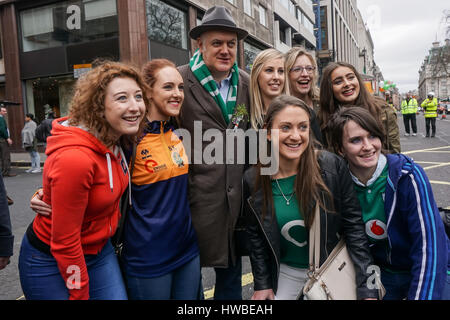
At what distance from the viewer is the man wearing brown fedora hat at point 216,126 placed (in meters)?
2.22

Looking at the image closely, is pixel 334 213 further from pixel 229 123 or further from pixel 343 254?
pixel 229 123

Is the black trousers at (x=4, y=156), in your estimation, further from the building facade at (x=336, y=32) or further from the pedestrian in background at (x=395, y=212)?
the building facade at (x=336, y=32)

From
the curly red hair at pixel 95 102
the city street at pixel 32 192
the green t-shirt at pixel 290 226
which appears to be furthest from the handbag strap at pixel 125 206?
the city street at pixel 32 192

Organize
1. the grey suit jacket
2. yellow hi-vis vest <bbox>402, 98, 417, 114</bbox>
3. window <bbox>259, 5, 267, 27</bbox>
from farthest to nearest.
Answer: window <bbox>259, 5, 267, 27</bbox>
yellow hi-vis vest <bbox>402, 98, 417, 114</bbox>
the grey suit jacket

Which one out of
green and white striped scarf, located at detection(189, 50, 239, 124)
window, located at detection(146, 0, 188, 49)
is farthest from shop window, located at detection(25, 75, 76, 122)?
green and white striped scarf, located at detection(189, 50, 239, 124)

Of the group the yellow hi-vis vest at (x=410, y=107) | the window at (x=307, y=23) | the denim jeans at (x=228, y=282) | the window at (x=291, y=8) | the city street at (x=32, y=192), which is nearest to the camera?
Result: the denim jeans at (x=228, y=282)

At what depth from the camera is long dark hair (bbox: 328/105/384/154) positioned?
6.82 ft

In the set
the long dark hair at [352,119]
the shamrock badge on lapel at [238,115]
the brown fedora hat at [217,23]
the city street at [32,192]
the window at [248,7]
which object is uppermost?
the window at [248,7]

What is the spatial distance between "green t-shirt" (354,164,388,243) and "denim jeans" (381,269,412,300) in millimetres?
230

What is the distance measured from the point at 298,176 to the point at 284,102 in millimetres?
463

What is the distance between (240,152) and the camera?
A: 92.6 inches

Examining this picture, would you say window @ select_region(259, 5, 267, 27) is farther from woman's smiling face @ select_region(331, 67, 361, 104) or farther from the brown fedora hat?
the brown fedora hat
